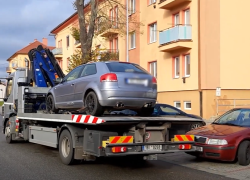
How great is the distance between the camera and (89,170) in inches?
341

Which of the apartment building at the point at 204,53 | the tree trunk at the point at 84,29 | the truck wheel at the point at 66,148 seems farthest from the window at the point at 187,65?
the truck wheel at the point at 66,148

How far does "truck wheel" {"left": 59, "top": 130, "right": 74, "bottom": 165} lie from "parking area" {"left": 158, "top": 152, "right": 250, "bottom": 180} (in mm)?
2884

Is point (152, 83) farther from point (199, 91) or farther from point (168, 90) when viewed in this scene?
point (168, 90)

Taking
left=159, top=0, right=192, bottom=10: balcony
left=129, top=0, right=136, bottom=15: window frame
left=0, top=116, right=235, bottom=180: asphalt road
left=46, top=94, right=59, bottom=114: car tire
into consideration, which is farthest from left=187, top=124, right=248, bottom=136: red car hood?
left=129, top=0, right=136, bottom=15: window frame

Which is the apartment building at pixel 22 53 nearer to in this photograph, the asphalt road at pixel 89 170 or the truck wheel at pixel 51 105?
the truck wheel at pixel 51 105

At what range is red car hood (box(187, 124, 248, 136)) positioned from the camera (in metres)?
9.37

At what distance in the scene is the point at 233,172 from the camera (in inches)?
336

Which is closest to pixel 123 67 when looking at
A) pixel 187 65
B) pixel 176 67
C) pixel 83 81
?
pixel 83 81

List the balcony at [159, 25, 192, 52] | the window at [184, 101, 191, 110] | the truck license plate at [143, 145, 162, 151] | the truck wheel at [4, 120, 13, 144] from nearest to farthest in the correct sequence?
the truck license plate at [143, 145, 162, 151] < the truck wheel at [4, 120, 13, 144] < the balcony at [159, 25, 192, 52] < the window at [184, 101, 191, 110]

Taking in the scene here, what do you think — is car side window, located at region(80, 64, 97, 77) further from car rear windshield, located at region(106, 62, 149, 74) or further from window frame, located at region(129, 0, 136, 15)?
window frame, located at region(129, 0, 136, 15)

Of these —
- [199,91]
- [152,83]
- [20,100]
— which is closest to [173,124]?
[152,83]

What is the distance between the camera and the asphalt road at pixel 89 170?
7961mm

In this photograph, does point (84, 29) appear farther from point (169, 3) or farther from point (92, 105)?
point (92, 105)

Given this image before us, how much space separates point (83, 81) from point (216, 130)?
12.3 ft
